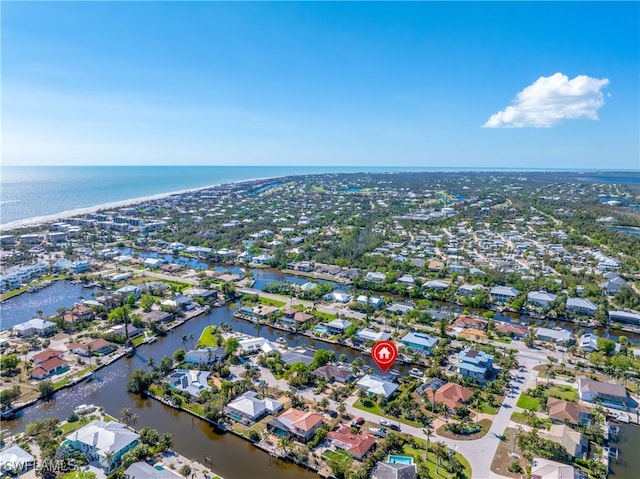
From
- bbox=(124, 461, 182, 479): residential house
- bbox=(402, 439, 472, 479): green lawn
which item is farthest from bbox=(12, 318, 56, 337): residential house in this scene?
bbox=(402, 439, 472, 479): green lawn

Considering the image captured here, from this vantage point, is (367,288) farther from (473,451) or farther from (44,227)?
(44,227)

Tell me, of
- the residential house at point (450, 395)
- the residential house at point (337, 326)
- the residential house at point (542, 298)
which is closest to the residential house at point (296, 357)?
the residential house at point (337, 326)

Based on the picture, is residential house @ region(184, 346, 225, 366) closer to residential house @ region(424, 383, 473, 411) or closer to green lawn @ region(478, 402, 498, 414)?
residential house @ region(424, 383, 473, 411)

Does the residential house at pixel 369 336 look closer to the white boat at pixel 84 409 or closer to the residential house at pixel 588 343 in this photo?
the residential house at pixel 588 343

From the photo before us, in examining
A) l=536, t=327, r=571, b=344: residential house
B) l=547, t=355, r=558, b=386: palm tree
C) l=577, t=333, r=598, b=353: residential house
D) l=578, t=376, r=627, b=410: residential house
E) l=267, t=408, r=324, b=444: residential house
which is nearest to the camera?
l=267, t=408, r=324, b=444: residential house

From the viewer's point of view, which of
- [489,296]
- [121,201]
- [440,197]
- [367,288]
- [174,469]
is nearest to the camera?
[174,469]

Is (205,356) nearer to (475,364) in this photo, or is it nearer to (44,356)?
(44,356)

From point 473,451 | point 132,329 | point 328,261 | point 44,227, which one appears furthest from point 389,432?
point 44,227
